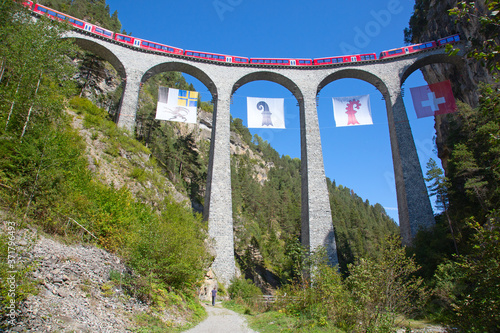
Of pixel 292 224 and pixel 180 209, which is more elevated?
pixel 292 224

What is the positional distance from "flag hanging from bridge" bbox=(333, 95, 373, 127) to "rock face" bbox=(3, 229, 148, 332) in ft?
57.4

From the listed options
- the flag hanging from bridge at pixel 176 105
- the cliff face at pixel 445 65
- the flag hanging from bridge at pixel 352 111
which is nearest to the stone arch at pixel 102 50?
the flag hanging from bridge at pixel 176 105

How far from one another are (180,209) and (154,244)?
7.00 meters

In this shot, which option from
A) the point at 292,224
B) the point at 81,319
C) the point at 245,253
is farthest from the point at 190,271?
the point at 292,224

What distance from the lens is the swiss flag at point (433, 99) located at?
21.0 meters

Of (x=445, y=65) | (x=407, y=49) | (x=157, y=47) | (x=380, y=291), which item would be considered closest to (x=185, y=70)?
(x=157, y=47)

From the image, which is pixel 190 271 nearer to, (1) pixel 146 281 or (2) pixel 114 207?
(1) pixel 146 281

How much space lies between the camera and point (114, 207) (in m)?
9.60

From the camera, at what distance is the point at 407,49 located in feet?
76.1

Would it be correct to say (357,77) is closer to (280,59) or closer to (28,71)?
(280,59)

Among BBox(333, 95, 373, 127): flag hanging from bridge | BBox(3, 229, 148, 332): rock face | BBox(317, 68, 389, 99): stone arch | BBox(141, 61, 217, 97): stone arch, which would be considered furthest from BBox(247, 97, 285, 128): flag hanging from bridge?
BBox(3, 229, 148, 332): rock face

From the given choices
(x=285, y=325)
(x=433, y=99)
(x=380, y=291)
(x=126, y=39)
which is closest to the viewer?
(x=380, y=291)

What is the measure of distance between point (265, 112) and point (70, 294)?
1697 centimetres

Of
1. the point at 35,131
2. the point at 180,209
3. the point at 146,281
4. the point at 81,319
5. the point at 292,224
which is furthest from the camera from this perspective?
the point at 292,224
